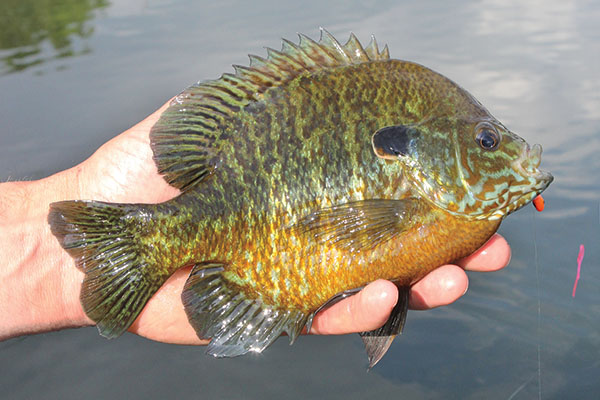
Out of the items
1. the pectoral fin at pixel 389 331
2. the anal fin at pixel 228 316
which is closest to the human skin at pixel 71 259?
the pectoral fin at pixel 389 331

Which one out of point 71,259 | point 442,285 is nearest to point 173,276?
point 71,259

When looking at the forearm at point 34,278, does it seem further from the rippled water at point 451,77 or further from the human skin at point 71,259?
the rippled water at point 451,77

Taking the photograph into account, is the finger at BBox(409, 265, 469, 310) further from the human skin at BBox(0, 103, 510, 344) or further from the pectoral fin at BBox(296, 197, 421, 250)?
the pectoral fin at BBox(296, 197, 421, 250)

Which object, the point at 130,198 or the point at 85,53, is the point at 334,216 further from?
the point at 85,53

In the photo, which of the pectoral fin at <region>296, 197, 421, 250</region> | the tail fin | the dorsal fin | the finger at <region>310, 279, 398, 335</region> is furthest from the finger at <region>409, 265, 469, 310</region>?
the tail fin

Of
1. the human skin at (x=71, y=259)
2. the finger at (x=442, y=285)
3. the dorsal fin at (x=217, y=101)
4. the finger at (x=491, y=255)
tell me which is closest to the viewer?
the dorsal fin at (x=217, y=101)

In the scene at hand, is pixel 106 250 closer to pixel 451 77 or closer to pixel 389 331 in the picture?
pixel 389 331
